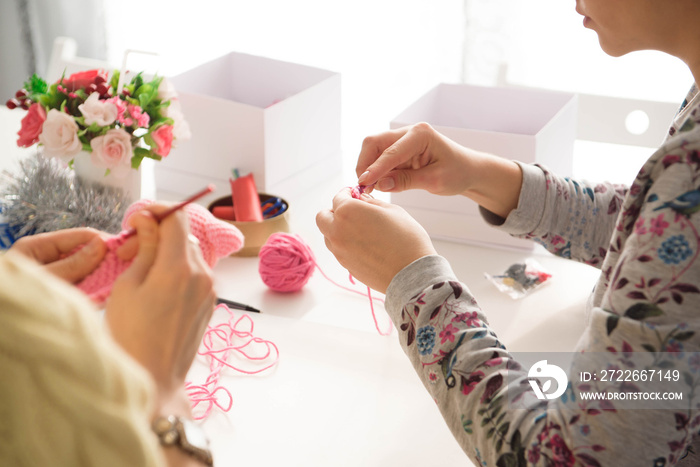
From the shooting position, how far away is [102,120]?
1.14 meters

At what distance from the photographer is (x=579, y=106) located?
1.55 meters

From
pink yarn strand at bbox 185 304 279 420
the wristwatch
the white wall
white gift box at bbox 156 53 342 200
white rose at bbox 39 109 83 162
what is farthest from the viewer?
the white wall

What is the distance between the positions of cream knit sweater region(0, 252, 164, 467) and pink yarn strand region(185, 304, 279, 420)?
0.45 metres

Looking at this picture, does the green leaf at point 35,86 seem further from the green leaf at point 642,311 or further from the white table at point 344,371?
the green leaf at point 642,311

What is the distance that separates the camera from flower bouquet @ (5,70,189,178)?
1.14m

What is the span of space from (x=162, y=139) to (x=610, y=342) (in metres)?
0.81

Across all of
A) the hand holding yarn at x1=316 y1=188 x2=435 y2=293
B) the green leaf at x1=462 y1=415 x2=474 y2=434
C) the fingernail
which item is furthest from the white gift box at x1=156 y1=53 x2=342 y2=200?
the green leaf at x1=462 y1=415 x2=474 y2=434

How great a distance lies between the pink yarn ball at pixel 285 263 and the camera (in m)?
1.09

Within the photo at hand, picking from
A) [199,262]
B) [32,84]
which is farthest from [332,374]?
[32,84]

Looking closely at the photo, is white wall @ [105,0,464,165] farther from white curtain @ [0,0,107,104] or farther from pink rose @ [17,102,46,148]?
pink rose @ [17,102,46,148]

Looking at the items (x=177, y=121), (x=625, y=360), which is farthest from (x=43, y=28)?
(x=625, y=360)

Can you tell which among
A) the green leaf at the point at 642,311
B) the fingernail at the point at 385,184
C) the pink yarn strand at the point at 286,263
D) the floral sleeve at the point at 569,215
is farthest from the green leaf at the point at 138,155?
the green leaf at the point at 642,311

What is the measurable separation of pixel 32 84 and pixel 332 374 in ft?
2.26

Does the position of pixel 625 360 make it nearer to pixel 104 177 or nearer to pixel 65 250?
pixel 65 250
